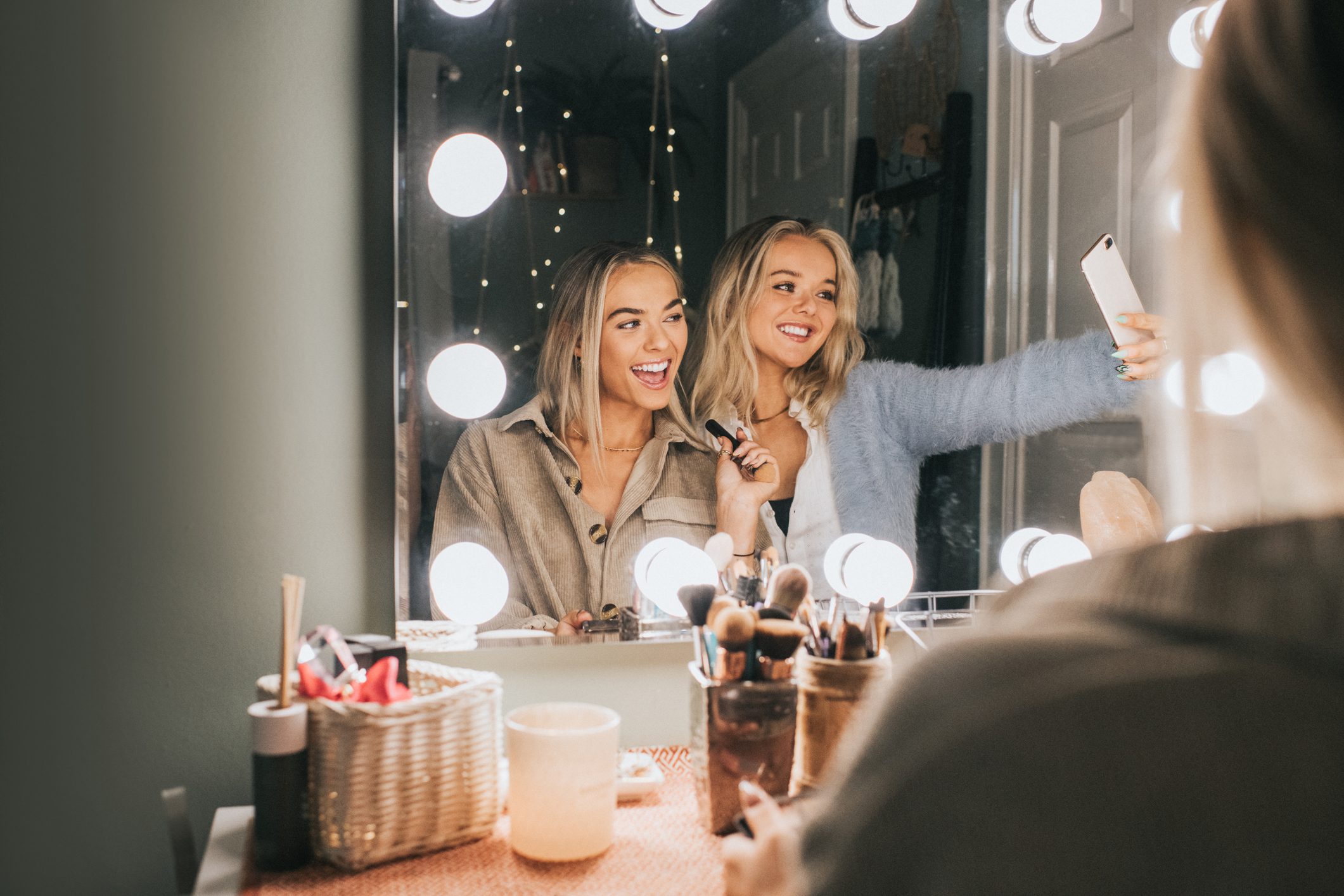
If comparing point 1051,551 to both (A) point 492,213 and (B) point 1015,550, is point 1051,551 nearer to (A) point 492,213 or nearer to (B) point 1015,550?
(B) point 1015,550

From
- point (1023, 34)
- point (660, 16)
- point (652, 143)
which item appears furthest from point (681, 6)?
point (1023, 34)

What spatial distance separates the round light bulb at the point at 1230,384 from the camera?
0.48m

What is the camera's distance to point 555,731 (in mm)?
745

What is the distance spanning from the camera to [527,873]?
73 centimetres

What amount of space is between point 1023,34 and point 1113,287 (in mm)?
305

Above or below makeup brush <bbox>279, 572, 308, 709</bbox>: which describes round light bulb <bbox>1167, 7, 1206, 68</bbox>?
above

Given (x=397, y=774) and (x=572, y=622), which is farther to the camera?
(x=572, y=622)

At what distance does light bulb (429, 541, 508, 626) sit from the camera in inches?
36.5

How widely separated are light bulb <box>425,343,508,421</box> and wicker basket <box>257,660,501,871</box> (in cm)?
28

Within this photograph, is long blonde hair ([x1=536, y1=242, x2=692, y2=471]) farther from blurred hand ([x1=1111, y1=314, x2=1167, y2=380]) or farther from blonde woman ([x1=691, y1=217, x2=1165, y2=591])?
blurred hand ([x1=1111, y1=314, x2=1167, y2=380])

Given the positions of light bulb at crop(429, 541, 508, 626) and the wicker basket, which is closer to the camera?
the wicker basket

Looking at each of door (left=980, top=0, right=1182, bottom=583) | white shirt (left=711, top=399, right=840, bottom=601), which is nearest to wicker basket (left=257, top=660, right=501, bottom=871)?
white shirt (left=711, top=399, right=840, bottom=601)

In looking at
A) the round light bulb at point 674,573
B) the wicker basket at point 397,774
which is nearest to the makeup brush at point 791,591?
the round light bulb at point 674,573

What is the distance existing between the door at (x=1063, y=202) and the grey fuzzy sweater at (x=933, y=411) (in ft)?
0.07
